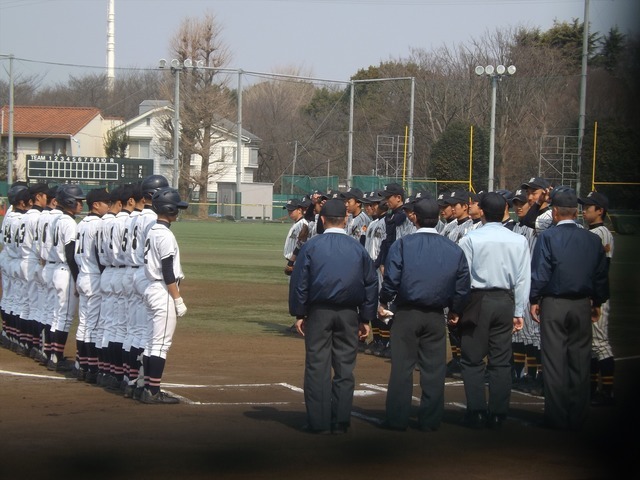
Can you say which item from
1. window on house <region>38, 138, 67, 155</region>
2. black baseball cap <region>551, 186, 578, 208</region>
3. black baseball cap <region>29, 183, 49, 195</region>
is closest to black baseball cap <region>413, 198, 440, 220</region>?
black baseball cap <region>551, 186, 578, 208</region>

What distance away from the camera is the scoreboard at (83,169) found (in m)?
44.1

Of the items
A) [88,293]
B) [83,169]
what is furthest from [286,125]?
[88,293]

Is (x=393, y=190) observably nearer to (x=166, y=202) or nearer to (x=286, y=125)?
(x=166, y=202)

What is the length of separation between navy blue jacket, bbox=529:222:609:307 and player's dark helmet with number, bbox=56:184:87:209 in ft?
17.2

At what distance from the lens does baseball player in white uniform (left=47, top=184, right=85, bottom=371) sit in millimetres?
9672

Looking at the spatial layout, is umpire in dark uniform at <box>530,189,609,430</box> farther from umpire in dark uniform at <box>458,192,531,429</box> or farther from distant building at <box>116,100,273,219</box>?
distant building at <box>116,100,273,219</box>

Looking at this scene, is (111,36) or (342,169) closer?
(111,36)

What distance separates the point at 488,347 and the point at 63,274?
5.02 metres

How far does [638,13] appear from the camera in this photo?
229cm

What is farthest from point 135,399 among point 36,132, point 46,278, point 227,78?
point 36,132

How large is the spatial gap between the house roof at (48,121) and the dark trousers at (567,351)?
45075 mm

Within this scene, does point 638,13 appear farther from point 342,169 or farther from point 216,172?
point 342,169

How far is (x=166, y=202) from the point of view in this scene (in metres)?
7.83

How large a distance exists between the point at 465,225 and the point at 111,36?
17.0ft
